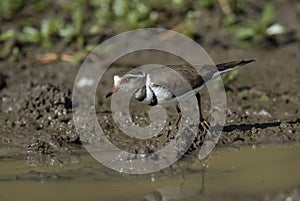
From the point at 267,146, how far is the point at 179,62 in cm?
307

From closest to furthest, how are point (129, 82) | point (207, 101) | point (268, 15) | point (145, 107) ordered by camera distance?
point (129, 82) < point (145, 107) < point (207, 101) < point (268, 15)

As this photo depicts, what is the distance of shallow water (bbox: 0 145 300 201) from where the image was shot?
684 cm

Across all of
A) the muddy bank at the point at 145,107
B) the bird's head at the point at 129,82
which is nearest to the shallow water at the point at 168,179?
the muddy bank at the point at 145,107

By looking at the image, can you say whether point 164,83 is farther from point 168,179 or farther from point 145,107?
point 145,107

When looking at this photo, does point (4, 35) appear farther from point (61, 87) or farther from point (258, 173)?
point (258, 173)

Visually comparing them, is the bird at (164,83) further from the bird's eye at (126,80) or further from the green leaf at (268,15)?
the green leaf at (268,15)

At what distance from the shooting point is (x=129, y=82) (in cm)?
855

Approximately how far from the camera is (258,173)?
24.5 ft

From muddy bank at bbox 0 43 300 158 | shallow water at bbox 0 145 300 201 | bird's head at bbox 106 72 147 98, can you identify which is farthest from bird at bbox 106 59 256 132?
shallow water at bbox 0 145 300 201

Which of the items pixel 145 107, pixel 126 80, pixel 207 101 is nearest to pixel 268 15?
pixel 207 101

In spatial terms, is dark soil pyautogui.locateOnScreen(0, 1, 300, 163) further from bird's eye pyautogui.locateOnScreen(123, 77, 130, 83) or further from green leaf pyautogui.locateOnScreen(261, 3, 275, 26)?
bird's eye pyautogui.locateOnScreen(123, 77, 130, 83)

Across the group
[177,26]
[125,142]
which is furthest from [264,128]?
[177,26]

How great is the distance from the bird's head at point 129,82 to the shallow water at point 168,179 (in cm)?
81

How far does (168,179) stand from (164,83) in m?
1.32
